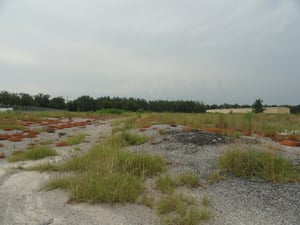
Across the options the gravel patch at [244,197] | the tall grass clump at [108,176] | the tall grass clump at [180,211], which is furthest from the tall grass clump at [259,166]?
the tall grass clump at [180,211]

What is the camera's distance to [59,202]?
4.43 m

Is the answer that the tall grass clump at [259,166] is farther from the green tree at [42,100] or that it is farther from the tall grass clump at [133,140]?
the green tree at [42,100]

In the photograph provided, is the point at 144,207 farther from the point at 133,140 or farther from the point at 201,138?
the point at 133,140

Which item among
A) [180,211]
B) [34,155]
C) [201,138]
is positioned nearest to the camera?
[180,211]

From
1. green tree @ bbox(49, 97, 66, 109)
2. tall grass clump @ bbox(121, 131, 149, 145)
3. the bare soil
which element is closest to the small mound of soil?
tall grass clump @ bbox(121, 131, 149, 145)

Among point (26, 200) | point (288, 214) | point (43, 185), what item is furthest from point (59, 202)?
point (288, 214)

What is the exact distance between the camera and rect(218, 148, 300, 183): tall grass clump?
5.11 meters

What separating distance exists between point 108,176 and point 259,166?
3.18 m

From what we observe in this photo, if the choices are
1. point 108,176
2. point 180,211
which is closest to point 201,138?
point 108,176

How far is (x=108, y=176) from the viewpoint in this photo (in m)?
4.85

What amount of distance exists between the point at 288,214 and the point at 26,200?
4.39m

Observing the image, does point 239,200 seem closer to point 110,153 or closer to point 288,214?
point 288,214

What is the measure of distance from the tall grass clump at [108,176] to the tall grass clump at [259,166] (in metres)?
1.63

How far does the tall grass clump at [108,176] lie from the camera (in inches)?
174
